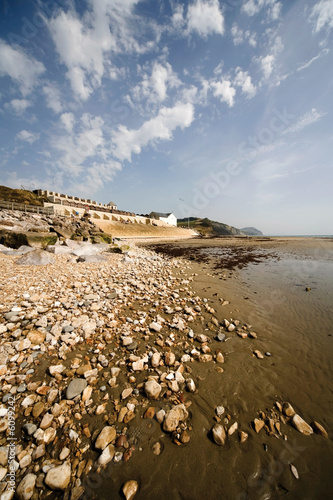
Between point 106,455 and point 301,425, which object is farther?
point 301,425

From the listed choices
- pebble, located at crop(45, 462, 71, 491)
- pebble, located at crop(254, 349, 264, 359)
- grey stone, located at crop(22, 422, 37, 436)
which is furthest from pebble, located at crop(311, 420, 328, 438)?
grey stone, located at crop(22, 422, 37, 436)

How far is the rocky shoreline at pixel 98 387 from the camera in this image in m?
1.93

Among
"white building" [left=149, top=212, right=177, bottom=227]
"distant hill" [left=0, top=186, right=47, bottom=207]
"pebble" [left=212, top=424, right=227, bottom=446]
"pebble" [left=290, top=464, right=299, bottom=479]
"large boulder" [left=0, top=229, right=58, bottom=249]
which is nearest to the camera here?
"pebble" [left=290, top=464, right=299, bottom=479]

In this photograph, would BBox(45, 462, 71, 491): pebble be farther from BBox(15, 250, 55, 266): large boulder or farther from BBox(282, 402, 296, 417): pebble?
BBox(15, 250, 55, 266): large boulder

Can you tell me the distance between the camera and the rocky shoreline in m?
1.93

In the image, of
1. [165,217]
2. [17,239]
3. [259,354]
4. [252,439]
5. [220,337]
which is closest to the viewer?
[252,439]

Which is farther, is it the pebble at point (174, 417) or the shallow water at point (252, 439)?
the pebble at point (174, 417)

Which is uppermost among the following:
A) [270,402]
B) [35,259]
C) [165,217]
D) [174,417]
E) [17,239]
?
[165,217]

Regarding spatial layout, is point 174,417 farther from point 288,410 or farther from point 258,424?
point 288,410

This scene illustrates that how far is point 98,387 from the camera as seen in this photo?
2.81 m

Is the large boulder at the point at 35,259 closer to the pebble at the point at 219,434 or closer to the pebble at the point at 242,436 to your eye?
the pebble at the point at 219,434

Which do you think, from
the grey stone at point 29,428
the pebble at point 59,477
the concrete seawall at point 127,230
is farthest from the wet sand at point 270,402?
the concrete seawall at point 127,230

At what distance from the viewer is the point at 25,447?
2.00 meters

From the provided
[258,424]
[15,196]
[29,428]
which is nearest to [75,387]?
[29,428]
